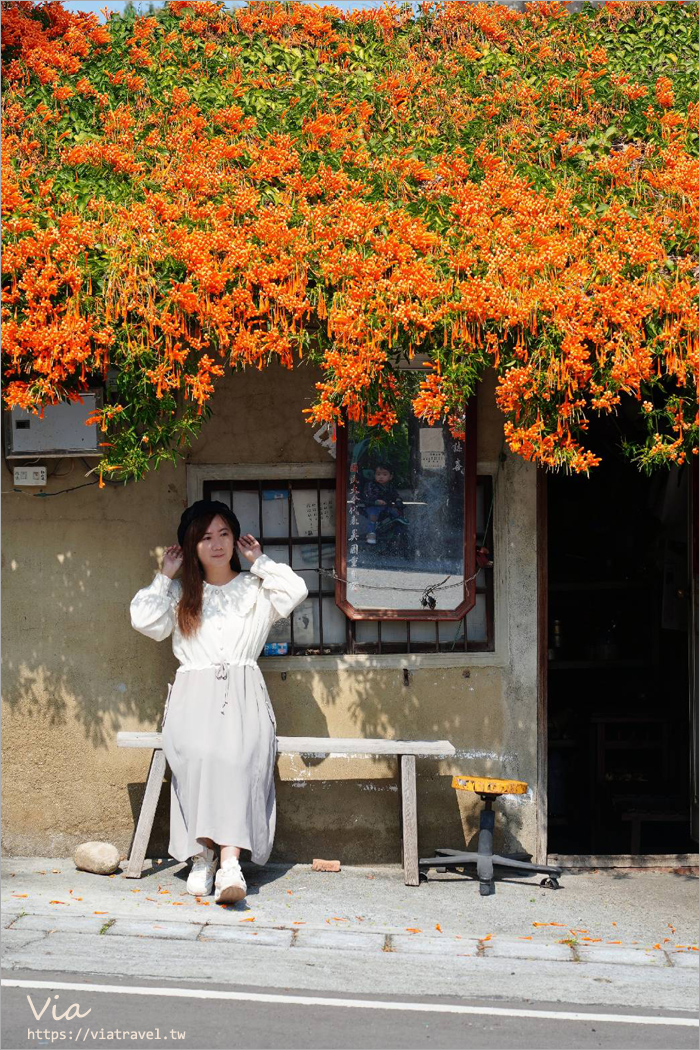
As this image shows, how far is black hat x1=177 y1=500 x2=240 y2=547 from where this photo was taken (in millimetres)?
6793

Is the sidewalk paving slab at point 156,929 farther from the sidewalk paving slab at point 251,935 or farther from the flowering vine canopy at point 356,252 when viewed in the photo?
the flowering vine canopy at point 356,252

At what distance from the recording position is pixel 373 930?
19.6 feet

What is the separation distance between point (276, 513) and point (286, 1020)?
11.0 ft

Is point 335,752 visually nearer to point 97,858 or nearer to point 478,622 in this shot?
point 478,622

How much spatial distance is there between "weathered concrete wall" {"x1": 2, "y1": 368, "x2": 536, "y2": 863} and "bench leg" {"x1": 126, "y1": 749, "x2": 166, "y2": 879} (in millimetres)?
420

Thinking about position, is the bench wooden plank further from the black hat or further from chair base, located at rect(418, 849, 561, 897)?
the black hat

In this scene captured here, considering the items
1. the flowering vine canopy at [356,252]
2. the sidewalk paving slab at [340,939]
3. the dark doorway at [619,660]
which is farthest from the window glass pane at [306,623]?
the dark doorway at [619,660]

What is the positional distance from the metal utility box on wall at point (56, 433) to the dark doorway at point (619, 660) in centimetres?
376

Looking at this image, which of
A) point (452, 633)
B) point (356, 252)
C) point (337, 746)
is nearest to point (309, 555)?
point (452, 633)

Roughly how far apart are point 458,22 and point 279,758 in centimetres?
639

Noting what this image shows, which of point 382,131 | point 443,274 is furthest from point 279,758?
point 382,131

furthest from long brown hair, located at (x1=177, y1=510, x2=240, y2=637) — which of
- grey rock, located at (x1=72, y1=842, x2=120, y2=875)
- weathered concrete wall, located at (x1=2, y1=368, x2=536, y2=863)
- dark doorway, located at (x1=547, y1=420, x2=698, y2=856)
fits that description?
dark doorway, located at (x1=547, y1=420, x2=698, y2=856)

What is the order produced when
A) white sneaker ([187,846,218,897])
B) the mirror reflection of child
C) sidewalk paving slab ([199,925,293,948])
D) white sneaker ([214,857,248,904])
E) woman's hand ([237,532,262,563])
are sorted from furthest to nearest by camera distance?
the mirror reflection of child
woman's hand ([237,532,262,563])
white sneaker ([187,846,218,897])
white sneaker ([214,857,248,904])
sidewalk paving slab ([199,925,293,948])

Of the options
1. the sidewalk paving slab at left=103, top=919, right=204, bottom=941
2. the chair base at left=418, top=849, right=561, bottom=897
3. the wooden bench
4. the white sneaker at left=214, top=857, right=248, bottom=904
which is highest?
the wooden bench
